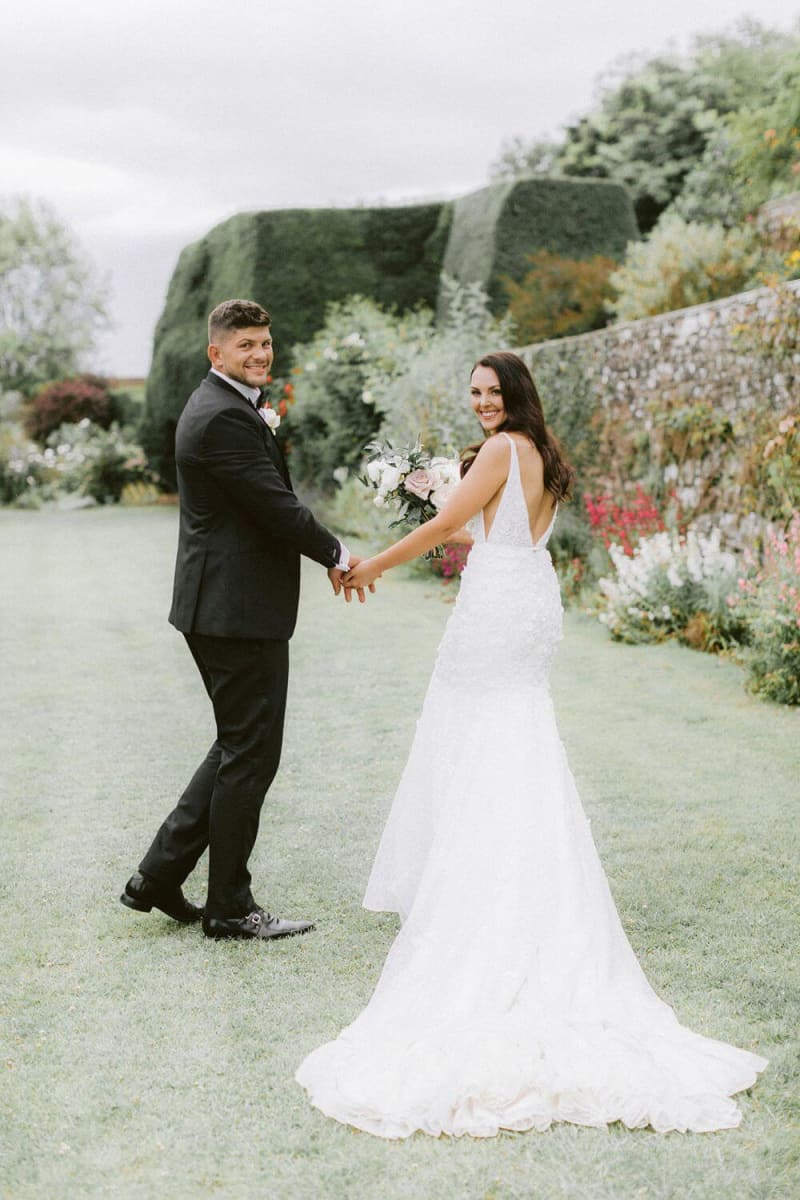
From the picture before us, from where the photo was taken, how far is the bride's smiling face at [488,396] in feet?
11.1

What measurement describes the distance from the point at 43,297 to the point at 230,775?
4652 centimetres

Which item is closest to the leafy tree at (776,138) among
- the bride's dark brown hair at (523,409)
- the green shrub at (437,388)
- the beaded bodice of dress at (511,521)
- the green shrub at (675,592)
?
the green shrub at (437,388)

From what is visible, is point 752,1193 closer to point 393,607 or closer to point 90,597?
point 393,607

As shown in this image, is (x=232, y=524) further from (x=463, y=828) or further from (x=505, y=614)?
(x=463, y=828)

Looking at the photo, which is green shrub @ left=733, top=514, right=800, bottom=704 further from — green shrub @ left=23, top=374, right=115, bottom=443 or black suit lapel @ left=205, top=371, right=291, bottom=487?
green shrub @ left=23, top=374, right=115, bottom=443

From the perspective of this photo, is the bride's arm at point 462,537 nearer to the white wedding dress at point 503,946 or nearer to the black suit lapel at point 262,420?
the white wedding dress at point 503,946

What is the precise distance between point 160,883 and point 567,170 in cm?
2812

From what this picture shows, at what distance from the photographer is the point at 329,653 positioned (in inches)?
345

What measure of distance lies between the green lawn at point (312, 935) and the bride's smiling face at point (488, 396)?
856 mm

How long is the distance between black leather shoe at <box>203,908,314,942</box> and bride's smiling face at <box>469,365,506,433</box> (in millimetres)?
1706

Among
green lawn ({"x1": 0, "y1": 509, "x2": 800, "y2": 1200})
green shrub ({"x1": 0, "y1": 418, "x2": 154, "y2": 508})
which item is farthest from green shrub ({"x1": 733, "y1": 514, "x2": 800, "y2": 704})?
green shrub ({"x1": 0, "y1": 418, "x2": 154, "y2": 508})

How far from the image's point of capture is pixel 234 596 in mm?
3549

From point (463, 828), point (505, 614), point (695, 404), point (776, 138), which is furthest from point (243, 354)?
point (776, 138)

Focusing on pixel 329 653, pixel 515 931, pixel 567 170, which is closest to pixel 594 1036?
pixel 515 931
